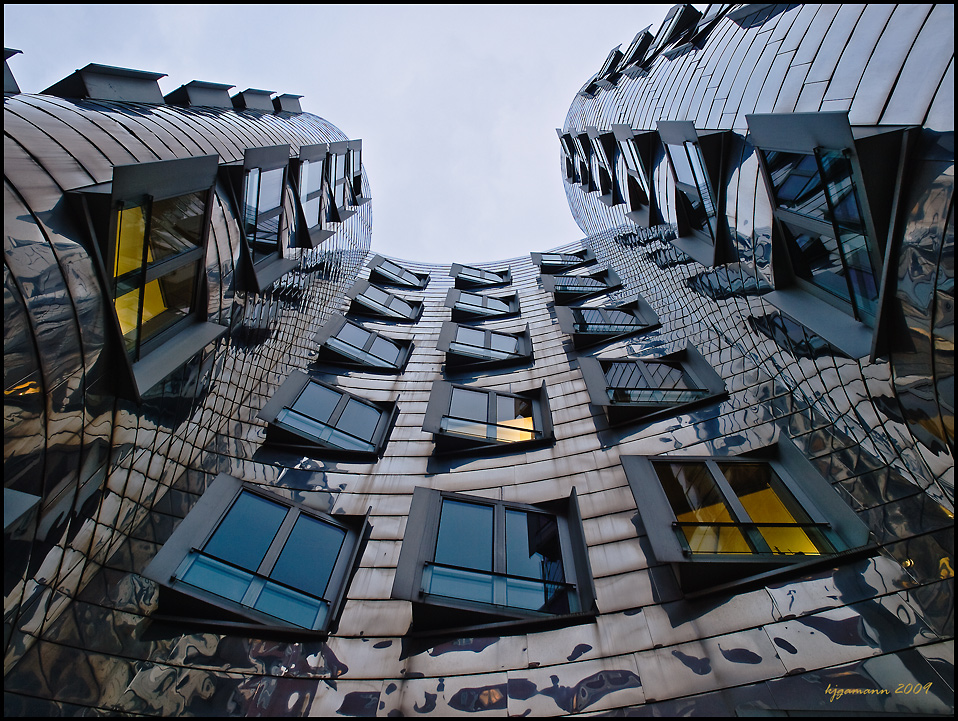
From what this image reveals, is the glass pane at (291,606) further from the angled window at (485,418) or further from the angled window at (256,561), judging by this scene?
the angled window at (485,418)

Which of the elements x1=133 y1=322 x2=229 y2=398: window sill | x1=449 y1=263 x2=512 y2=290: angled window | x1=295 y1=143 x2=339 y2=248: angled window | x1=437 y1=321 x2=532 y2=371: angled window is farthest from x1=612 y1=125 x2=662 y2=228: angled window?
x1=133 y1=322 x2=229 y2=398: window sill

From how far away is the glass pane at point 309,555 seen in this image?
28.1 feet

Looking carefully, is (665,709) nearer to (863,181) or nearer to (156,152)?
(863,181)

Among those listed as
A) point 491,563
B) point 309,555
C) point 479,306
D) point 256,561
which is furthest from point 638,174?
point 256,561

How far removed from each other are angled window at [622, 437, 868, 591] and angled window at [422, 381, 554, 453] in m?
3.31

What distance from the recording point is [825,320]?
857 cm

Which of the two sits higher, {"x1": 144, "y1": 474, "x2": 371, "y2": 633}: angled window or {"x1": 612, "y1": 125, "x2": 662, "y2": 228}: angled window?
{"x1": 612, "y1": 125, "x2": 662, "y2": 228}: angled window

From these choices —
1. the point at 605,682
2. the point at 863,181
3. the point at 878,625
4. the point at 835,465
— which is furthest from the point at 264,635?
the point at 863,181

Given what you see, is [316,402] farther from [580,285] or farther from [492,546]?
[580,285]

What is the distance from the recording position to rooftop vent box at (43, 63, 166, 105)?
1198 centimetres

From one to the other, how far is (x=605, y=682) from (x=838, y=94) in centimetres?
1019

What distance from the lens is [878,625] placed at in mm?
6367

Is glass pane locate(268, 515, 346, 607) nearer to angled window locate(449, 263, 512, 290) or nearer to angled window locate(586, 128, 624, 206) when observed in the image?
angled window locate(449, 263, 512, 290)

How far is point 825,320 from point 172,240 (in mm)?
12685
